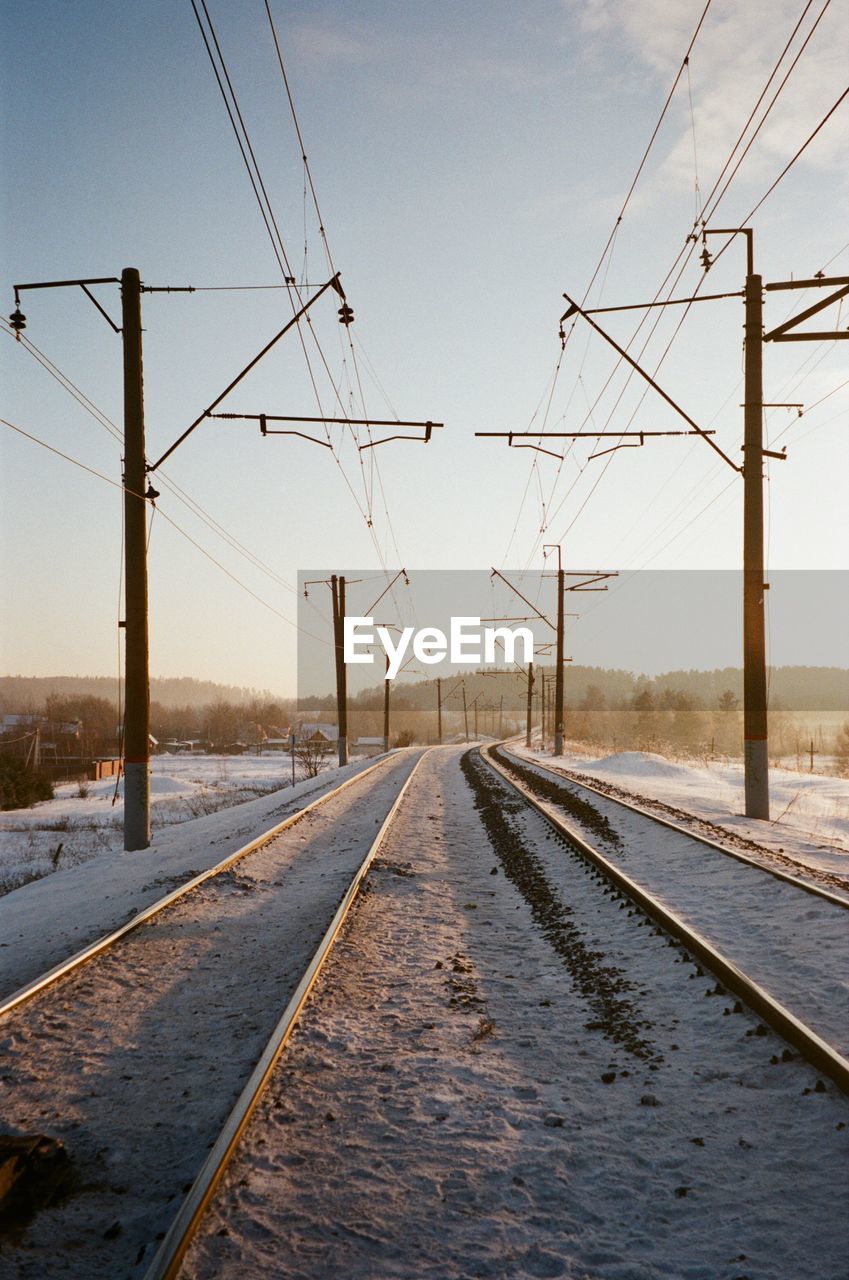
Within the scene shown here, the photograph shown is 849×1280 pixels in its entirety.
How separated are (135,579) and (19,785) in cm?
3615

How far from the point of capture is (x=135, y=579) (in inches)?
554

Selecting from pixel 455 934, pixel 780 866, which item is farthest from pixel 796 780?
pixel 455 934

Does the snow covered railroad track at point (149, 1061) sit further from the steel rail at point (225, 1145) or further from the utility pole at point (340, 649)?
the utility pole at point (340, 649)

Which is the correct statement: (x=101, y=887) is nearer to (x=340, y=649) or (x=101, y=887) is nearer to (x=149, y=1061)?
(x=149, y=1061)

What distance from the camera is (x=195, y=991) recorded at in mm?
6223

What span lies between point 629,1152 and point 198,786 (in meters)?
55.6

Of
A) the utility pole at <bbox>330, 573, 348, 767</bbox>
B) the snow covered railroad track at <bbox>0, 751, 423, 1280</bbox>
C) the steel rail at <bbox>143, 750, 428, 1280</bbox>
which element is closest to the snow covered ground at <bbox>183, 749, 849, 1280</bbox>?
the steel rail at <bbox>143, 750, 428, 1280</bbox>

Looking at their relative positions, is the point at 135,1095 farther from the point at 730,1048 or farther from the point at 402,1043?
the point at 730,1048

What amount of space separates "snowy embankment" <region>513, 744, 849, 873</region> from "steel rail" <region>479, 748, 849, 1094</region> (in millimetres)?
3664

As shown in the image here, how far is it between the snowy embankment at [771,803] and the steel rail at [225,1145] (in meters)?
7.80

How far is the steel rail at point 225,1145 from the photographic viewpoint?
114 inches

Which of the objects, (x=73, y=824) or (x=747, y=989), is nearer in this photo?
(x=747, y=989)

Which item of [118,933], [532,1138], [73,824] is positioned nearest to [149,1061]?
[532,1138]

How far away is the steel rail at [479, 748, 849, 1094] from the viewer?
4.42m
